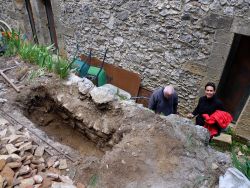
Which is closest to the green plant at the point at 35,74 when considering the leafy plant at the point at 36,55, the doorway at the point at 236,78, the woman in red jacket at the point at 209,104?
the leafy plant at the point at 36,55

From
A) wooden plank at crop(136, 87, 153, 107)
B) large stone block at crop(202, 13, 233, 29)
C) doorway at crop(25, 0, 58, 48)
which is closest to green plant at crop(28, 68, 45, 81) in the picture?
wooden plank at crop(136, 87, 153, 107)

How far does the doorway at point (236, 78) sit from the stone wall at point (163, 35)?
0.29 meters

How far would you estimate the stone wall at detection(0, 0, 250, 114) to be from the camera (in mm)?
3759

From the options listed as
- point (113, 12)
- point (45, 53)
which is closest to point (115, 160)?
point (45, 53)

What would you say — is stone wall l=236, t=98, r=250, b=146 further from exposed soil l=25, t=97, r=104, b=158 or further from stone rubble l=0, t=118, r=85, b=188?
stone rubble l=0, t=118, r=85, b=188

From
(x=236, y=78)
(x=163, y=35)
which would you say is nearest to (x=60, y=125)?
(x=163, y=35)

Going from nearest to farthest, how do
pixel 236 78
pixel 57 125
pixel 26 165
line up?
pixel 26 165
pixel 57 125
pixel 236 78

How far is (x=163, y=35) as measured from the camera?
4.34 meters

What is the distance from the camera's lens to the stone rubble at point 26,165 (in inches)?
81.7

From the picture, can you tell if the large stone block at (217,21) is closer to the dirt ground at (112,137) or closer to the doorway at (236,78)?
the doorway at (236,78)

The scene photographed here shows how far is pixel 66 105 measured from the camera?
3.18 meters

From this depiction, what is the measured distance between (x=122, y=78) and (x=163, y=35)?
4.79 feet

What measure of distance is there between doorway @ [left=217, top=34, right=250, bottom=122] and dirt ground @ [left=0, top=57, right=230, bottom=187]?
1.97 m

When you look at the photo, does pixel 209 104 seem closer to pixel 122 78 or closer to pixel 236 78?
pixel 236 78
